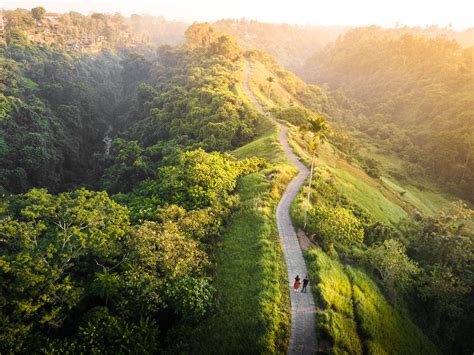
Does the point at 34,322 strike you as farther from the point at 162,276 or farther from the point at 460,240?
the point at 460,240

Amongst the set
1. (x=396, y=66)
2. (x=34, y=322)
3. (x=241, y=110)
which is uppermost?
(x=396, y=66)

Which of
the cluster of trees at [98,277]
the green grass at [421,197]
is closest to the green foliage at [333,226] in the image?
the cluster of trees at [98,277]

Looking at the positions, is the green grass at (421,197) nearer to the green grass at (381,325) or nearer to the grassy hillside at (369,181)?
the grassy hillside at (369,181)

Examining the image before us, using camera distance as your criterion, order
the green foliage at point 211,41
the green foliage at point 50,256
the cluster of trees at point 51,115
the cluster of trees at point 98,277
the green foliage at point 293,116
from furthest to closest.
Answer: the green foliage at point 211,41 → the green foliage at point 293,116 → the cluster of trees at point 51,115 → the cluster of trees at point 98,277 → the green foliage at point 50,256

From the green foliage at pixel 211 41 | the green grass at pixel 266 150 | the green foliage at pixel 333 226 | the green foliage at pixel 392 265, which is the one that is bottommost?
the green foliage at pixel 392 265

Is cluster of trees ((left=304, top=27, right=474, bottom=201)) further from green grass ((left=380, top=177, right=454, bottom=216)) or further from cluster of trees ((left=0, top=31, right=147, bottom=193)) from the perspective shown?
cluster of trees ((left=0, top=31, right=147, bottom=193))

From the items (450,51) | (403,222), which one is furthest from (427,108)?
(403,222)

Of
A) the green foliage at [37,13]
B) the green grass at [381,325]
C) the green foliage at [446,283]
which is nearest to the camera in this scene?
the green grass at [381,325]

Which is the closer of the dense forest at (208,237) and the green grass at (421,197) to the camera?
the dense forest at (208,237)
